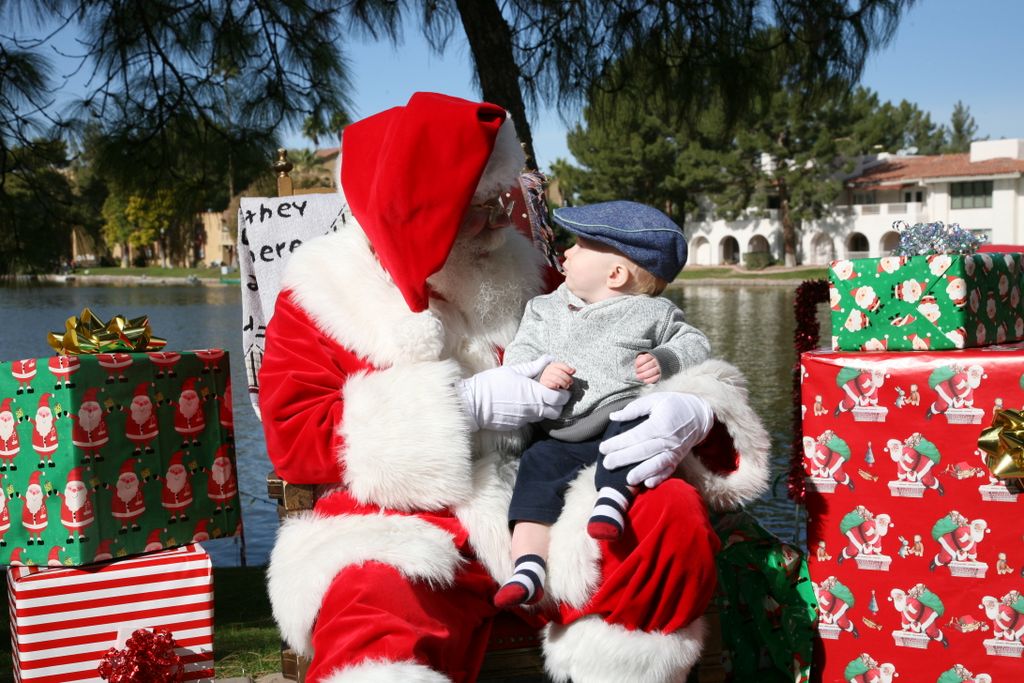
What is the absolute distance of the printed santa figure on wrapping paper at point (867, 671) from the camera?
2.37 m

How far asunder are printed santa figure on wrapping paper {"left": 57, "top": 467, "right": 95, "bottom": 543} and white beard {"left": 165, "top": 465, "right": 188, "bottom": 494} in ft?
0.70

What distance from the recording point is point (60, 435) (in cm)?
241

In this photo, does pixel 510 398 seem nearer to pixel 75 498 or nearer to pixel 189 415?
pixel 189 415

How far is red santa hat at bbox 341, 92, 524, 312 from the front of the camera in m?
2.16

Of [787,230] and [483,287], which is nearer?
[483,287]

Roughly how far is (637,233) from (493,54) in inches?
107

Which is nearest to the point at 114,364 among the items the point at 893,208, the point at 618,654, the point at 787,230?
the point at 618,654

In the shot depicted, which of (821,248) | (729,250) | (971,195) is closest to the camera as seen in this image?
(971,195)

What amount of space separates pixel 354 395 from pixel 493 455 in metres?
0.36

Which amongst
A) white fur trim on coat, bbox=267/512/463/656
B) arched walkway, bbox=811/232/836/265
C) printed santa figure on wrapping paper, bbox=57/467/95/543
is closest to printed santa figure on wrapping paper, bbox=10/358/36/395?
printed santa figure on wrapping paper, bbox=57/467/95/543

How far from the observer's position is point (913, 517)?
2.30m

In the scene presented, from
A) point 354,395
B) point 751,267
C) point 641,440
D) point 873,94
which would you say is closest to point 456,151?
point 354,395

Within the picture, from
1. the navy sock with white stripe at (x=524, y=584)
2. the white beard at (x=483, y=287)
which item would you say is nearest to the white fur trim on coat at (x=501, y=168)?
the white beard at (x=483, y=287)

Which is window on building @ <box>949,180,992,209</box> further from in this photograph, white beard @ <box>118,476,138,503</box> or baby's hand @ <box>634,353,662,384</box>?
white beard @ <box>118,476,138,503</box>
